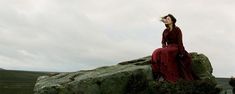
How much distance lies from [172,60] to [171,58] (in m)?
0.10

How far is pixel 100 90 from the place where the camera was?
27281mm

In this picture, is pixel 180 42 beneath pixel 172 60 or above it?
above

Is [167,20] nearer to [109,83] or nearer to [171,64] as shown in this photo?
[171,64]

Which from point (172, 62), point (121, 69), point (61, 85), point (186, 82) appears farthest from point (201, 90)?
point (61, 85)

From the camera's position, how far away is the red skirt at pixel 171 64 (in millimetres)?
27156

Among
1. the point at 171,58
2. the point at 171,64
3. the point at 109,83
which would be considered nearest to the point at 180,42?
the point at 171,58

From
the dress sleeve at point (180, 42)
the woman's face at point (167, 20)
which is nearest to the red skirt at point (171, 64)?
the dress sleeve at point (180, 42)

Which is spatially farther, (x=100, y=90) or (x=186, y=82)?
(x=100, y=90)

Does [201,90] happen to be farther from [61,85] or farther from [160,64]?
[61,85]

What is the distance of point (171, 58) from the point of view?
2727 centimetres

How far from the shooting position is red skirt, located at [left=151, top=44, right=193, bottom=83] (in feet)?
89.1

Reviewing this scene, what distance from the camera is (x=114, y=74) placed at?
89.2 feet

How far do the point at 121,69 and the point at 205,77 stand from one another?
12.7 feet

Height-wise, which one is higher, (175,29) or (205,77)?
(175,29)
